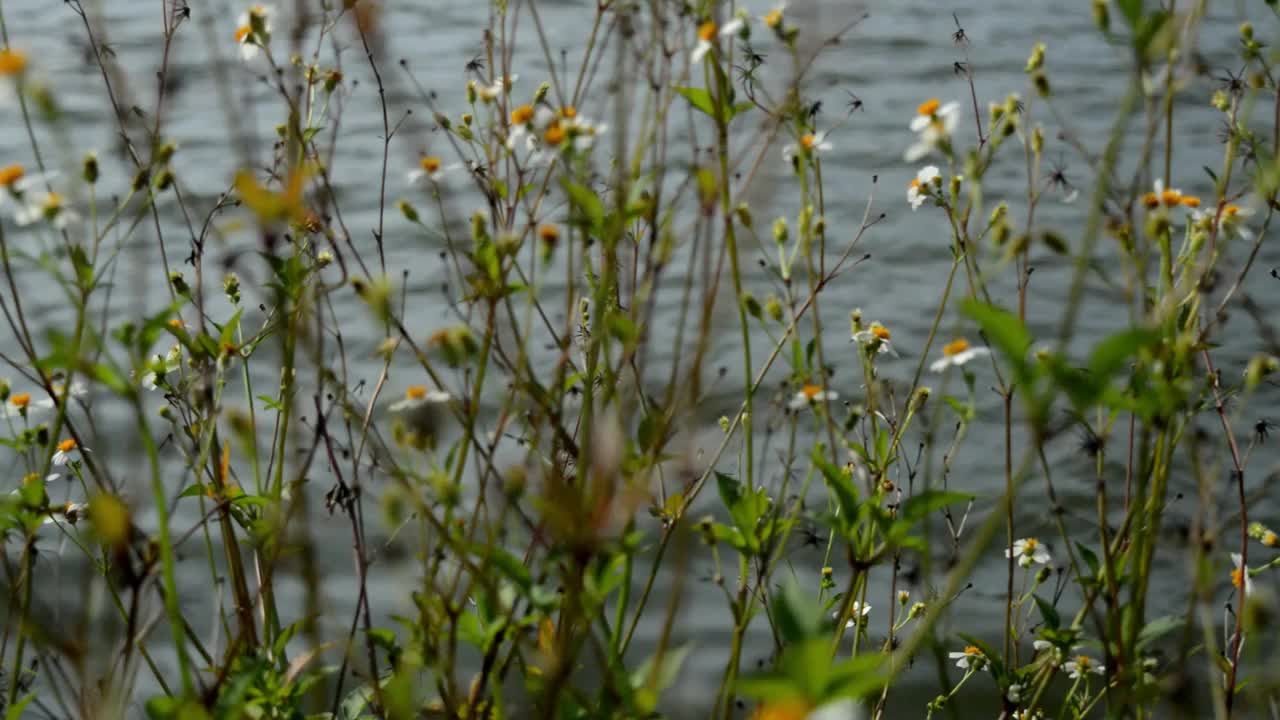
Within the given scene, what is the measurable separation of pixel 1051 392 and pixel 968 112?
2952 mm

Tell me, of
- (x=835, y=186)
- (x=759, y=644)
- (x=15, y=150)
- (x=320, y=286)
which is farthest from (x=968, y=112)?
(x=320, y=286)

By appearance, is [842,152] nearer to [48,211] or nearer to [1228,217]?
[1228,217]

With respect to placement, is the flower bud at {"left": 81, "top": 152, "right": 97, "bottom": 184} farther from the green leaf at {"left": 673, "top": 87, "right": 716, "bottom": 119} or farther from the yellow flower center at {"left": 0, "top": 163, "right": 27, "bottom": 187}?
the green leaf at {"left": 673, "top": 87, "right": 716, "bottom": 119}

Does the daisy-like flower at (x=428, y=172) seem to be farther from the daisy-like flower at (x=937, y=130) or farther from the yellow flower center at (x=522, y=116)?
the daisy-like flower at (x=937, y=130)

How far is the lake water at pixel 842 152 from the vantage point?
2.12 meters

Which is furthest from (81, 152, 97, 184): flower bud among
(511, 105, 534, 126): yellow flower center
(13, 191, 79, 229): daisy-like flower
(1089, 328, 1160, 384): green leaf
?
(1089, 328, 1160, 384): green leaf

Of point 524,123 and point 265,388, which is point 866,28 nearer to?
point 265,388

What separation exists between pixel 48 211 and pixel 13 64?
10 cm

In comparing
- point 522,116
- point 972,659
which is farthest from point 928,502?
point 972,659

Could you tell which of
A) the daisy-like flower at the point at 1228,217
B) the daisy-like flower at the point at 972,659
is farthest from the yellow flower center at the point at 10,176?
the daisy-like flower at the point at 972,659

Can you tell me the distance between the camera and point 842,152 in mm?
3316

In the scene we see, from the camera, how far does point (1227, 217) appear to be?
102 cm

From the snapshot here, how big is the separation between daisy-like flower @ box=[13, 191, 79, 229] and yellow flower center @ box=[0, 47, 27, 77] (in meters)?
0.09

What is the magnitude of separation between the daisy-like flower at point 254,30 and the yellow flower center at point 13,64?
213 mm
